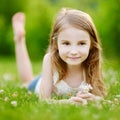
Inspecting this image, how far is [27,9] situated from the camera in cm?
2280

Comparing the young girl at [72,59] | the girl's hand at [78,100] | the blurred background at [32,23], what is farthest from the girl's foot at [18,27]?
the blurred background at [32,23]

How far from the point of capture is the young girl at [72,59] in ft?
18.5

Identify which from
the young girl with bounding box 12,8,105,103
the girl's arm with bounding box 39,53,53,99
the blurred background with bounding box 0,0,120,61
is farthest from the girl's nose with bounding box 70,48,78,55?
the blurred background with bounding box 0,0,120,61

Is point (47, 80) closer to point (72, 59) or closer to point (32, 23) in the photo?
point (72, 59)

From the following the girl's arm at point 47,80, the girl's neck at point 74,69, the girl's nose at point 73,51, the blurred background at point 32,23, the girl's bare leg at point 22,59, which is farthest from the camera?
the blurred background at point 32,23

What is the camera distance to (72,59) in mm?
5695

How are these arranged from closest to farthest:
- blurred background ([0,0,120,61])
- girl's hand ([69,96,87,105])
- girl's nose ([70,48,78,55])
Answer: girl's hand ([69,96,87,105])
girl's nose ([70,48,78,55])
blurred background ([0,0,120,61])

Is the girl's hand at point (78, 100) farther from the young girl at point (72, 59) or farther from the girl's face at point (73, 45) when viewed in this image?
the girl's face at point (73, 45)

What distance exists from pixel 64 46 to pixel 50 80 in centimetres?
59

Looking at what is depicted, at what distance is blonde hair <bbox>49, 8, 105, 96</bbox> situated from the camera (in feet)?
18.8

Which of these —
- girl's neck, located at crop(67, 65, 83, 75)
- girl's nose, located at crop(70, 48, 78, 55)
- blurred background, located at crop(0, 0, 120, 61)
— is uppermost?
girl's nose, located at crop(70, 48, 78, 55)

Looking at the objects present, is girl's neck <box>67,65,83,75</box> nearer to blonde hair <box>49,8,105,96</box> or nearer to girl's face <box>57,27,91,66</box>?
blonde hair <box>49,8,105,96</box>

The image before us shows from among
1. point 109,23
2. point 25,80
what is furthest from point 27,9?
point 25,80

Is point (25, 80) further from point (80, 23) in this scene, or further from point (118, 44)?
point (118, 44)
